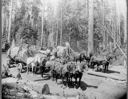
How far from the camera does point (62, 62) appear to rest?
250 cm

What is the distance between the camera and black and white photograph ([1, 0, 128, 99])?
7.99 ft

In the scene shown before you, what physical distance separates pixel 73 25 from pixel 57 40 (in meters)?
0.36

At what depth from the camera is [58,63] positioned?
249 cm

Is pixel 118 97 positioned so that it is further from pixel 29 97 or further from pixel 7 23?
pixel 7 23

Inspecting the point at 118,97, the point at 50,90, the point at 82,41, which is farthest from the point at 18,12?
the point at 118,97

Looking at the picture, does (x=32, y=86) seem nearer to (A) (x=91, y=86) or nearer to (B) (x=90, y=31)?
(A) (x=91, y=86)

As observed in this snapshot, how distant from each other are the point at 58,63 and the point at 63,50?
20 centimetres

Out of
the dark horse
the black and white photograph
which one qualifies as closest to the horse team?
the black and white photograph

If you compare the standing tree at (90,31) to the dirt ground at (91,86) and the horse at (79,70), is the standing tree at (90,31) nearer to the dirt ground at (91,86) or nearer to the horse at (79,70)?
the horse at (79,70)

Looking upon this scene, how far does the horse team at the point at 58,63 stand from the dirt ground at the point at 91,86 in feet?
0.26

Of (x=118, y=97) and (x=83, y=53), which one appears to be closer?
(x=118, y=97)

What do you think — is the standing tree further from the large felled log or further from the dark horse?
the large felled log

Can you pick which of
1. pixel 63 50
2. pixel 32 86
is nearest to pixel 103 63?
pixel 63 50

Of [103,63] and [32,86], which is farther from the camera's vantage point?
[103,63]
